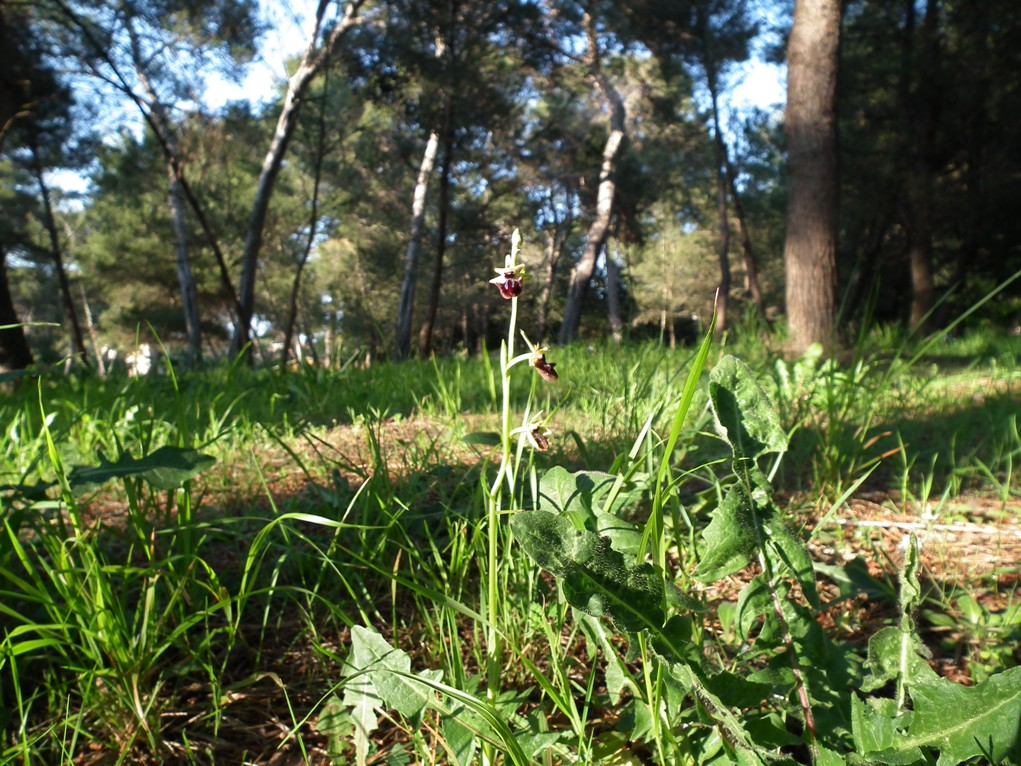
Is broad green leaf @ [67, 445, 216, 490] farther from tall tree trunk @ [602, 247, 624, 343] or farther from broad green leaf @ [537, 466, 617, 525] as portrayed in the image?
tall tree trunk @ [602, 247, 624, 343]

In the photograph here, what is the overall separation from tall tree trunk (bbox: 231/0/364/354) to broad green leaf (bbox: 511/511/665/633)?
9593mm

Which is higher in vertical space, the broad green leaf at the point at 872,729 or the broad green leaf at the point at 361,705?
the broad green leaf at the point at 872,729

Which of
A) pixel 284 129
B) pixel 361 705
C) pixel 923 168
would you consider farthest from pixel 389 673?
pixel 923 168

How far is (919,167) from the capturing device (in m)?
13.8

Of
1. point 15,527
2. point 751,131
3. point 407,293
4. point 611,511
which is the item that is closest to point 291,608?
point 15,527

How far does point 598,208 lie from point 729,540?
1422 centimetres

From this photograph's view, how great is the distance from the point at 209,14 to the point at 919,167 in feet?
47.8

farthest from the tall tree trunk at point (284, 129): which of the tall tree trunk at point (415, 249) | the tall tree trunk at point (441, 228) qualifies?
the tall tree trunk at point (441, 228)

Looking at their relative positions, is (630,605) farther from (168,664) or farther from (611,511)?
(168,664)

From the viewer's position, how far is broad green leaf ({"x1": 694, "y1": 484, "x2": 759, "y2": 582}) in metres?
0.82

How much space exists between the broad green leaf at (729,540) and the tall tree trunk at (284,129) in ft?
31.4

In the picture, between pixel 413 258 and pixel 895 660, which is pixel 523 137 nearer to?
pixel 413 258

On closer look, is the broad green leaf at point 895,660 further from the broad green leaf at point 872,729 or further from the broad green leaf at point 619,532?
the broad green leaf at point 619,532

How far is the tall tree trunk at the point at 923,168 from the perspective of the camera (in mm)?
12211
